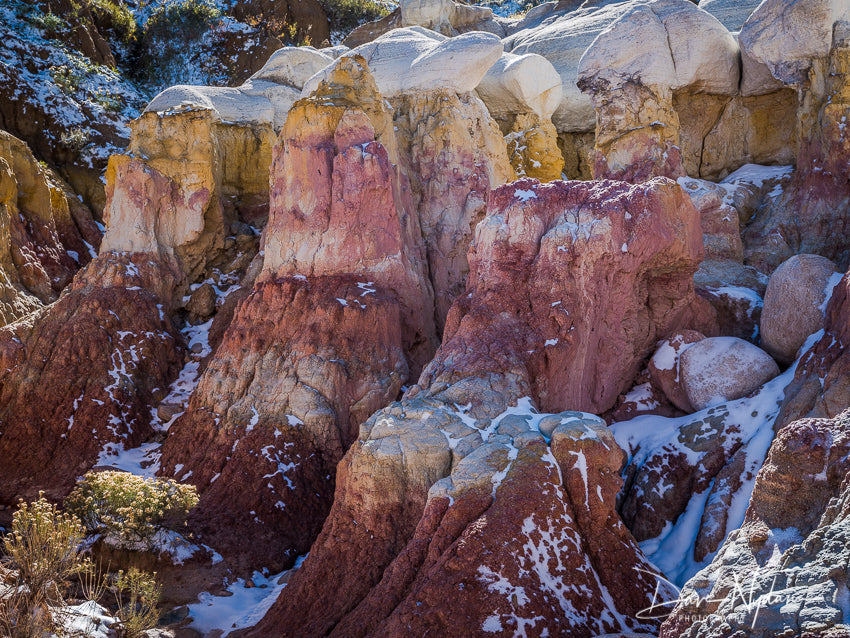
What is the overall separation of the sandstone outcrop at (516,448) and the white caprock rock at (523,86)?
411 inches

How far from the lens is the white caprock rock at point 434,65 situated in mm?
22875

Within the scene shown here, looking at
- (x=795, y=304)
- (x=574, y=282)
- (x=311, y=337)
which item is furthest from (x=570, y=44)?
(x=795, y=304)

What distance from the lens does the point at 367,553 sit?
1235cm

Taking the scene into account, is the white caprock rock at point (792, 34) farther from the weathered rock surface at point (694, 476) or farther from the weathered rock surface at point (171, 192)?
the weathered rock surface at point (171, 192)

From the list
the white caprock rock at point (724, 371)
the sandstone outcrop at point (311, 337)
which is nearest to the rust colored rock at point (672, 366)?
the white caprock rock at point (724, 371)

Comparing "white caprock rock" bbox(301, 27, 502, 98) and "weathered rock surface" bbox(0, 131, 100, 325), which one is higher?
"white caprock rock" bbox(301, 27, 502, 98)

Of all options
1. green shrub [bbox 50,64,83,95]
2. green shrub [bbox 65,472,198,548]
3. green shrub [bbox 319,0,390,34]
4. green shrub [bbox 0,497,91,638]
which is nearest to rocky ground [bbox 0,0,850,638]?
green shrub [bbox 65,472,198,548]

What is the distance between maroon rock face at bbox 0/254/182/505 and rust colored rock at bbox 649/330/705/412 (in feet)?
43.2

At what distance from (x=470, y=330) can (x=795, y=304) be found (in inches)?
236

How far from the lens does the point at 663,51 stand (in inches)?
845

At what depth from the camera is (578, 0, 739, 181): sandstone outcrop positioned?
21.2m

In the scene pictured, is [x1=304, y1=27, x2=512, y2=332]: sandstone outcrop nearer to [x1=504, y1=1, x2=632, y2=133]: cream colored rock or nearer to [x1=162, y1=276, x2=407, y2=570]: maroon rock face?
[x1=162, y1=276, x2=407, y2=570]: maroon rock face
